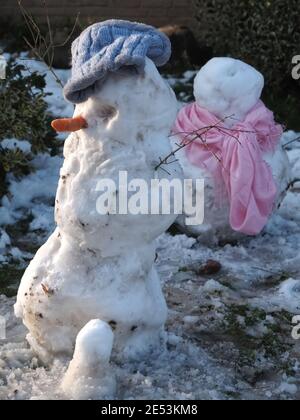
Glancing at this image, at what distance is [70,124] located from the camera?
333cm

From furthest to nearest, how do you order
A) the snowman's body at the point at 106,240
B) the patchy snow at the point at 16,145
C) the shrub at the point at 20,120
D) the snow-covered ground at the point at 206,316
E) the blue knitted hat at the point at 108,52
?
the patchy snow at the point at 16,145
the shrub at the point at 20,120
the snow-covered ground at the point at 206,316
the snowman's body at the point at 106,240
the blue knitted hat at the point at 108,52

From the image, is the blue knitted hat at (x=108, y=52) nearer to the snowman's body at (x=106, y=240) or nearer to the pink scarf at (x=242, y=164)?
the snowman's body at (x=106, y=240)

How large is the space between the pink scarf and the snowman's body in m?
1.37

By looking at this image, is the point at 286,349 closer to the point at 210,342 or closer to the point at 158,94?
the point at 210,342

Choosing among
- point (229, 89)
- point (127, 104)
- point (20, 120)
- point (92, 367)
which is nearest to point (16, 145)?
point (20, 120)

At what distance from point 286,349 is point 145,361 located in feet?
2.33

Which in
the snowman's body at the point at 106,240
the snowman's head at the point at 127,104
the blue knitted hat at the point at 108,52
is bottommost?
the snowman's body at the point at 106,240

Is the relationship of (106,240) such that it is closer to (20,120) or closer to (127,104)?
(127,104)

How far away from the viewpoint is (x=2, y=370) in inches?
140

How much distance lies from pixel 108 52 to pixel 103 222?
0.65 m

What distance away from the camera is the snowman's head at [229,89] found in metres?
5.02

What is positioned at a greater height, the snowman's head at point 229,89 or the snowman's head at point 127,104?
the snowman's head at point 127,104

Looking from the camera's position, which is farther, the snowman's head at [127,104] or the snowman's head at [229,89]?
the snowman's head at [229,89]

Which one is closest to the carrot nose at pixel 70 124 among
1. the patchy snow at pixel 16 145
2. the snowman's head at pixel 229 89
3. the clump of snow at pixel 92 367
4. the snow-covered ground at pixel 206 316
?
the clump of snow at pixel 92 367
